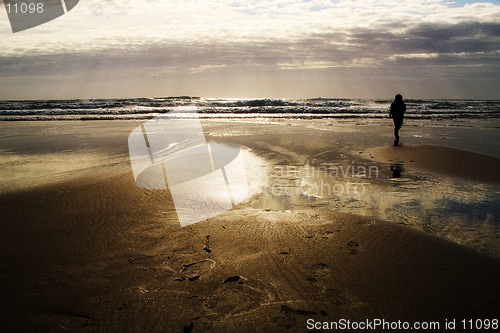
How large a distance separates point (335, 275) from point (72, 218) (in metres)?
3.78

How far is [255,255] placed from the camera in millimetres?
3555

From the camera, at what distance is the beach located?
2693 millimetres

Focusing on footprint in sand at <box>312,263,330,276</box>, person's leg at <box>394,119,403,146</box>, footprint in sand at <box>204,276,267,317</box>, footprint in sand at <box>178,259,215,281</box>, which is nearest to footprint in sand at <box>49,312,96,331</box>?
footprint in sand at <box>178,259,215,281</box>

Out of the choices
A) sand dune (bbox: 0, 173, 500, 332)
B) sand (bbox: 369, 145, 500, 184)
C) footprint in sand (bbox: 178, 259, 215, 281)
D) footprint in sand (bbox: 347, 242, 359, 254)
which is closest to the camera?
sand dune (bbox: 0, 173, 500, 332)

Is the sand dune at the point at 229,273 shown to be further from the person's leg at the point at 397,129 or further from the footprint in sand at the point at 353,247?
the person's leg at the point at 397,129

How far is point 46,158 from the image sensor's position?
30.8 ft

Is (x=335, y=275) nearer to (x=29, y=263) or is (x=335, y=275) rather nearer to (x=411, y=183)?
(x=29, y=263)

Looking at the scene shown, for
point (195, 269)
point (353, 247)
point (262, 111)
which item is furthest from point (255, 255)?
point (262, 111)

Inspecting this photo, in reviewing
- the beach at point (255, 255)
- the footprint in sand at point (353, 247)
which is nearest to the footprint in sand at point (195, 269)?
the beach at point (255, 255)

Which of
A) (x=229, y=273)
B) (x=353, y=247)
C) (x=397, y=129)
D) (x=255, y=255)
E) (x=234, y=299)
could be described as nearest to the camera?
(x=234, y=299)

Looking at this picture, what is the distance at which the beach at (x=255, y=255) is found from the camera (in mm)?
2693

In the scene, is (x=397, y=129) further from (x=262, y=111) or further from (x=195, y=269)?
(x=262, y=111)

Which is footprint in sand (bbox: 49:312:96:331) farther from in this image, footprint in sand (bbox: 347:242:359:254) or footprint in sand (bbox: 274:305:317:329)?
footprint in sand (bbox: 347:242:359:254)

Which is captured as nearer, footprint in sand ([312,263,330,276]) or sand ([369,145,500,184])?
footprint in sand ([312,263,330,276])
